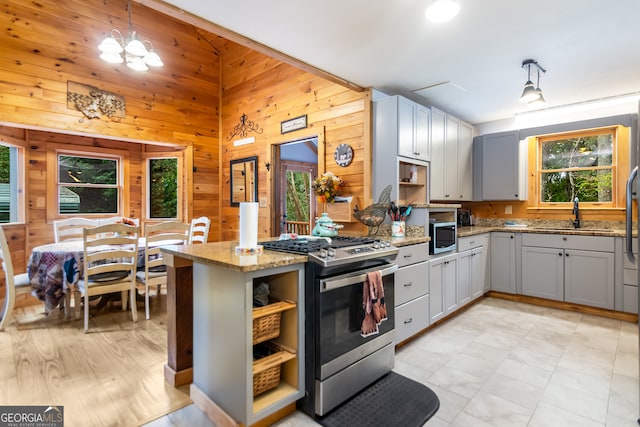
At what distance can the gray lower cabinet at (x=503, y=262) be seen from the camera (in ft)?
13.6

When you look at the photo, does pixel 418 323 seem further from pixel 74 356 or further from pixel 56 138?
pixel 56 138

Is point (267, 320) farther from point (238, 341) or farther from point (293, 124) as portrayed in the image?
point (293, 124)

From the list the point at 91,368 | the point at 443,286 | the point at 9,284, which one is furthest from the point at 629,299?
the point at 9,284

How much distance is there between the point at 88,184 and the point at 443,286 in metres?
5.16

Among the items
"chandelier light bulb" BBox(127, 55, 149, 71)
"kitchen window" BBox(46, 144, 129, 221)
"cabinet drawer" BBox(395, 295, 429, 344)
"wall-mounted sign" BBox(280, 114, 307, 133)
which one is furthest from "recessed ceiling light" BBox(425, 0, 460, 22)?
"kitchen window" BBox(46, 144, 129, 221)

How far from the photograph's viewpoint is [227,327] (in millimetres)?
1748

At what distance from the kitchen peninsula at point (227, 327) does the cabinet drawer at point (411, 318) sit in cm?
110

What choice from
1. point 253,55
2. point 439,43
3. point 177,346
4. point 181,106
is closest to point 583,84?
point 439,43

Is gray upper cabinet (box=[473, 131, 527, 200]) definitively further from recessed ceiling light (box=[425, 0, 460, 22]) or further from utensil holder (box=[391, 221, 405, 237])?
recessed ceiling light (box=[425, 0, 460, 22])

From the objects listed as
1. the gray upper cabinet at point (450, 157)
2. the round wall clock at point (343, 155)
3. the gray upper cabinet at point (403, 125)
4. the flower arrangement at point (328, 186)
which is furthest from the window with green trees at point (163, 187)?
the gray upper cabinet at point (450, 157)

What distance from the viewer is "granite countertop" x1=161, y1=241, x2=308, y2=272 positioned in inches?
63.4

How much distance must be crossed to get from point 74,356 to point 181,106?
3786 mm

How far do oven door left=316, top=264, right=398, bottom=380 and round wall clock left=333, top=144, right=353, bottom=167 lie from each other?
1640mm

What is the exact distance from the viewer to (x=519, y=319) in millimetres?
3518
